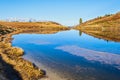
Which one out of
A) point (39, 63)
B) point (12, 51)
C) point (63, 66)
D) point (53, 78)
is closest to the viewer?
point (53, 78)

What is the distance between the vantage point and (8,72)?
1307 inches

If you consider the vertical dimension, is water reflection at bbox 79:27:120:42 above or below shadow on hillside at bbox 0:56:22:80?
above

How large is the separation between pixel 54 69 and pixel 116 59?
42.5ft

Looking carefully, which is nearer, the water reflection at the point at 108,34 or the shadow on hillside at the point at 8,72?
the shadow on hillside at the point at 8,72

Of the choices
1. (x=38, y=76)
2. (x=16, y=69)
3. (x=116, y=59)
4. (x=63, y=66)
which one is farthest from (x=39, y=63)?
(x=116, y=59)

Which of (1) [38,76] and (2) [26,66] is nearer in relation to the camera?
(1) [38,76]

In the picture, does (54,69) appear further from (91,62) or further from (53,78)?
(91,62)

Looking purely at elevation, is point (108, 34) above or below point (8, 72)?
above

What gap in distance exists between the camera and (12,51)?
163 feet

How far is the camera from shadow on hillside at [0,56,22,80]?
30.8m

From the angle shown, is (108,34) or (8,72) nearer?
(8,72)

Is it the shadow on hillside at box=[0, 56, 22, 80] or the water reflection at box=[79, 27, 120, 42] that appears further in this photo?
the water reflection at box=[79, 27, 120, 42]

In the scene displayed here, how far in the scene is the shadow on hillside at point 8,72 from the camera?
30781 millimetres

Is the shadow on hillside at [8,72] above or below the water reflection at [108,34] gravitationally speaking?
below
